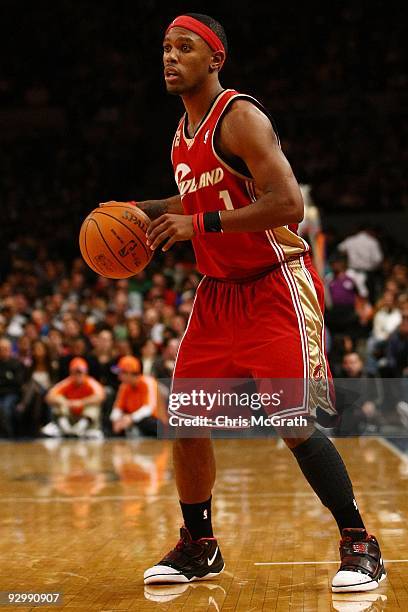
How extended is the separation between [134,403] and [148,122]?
1002 cm

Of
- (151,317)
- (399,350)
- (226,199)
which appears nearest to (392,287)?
(399,350)

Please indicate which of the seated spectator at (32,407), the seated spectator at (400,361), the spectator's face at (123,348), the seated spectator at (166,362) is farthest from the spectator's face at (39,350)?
the seated spectator at (400,361)

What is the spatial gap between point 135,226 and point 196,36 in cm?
78

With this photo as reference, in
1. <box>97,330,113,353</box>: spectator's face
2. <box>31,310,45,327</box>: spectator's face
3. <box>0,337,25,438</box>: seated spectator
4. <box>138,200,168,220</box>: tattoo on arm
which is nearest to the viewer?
<box>138,200,168,220</box>: tattoo on arm

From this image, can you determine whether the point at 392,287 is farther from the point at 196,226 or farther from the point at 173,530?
the point at 196,226

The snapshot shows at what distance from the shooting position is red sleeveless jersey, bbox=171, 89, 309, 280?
3.91 meters

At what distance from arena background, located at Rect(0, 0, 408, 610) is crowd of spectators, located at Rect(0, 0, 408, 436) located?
1.1 inches

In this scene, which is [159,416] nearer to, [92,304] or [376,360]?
[376,360]

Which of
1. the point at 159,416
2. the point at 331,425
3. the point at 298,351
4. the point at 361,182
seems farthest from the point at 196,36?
the point at 361,182

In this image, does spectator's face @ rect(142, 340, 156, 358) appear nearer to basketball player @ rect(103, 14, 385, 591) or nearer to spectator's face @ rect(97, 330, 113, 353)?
spectator's face @ rect(97, 330, 113, 353)

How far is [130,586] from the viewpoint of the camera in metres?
3.88

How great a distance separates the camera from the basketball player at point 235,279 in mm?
3732

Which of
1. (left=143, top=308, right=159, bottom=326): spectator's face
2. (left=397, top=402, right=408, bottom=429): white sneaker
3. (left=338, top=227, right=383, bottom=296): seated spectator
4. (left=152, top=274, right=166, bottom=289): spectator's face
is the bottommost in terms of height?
(left=397, top=402, right=408, bottom=429): white sneaker

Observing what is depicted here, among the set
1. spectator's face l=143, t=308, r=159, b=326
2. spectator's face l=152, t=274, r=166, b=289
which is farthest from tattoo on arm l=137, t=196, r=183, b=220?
spectator's face l=152, t=274, r=166, b=289
